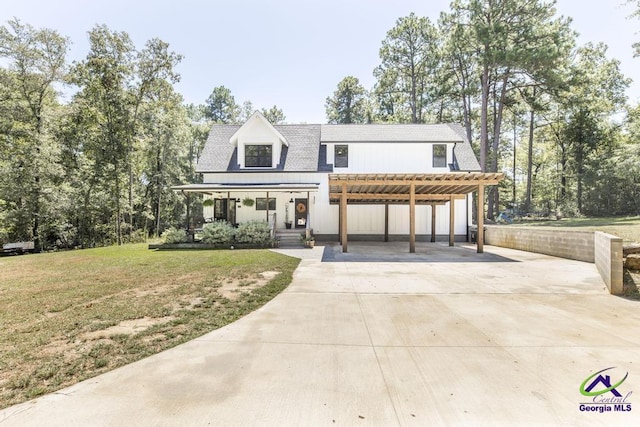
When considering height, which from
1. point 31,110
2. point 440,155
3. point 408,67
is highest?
point 408,67

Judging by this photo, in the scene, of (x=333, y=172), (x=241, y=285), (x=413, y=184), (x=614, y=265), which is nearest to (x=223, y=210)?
(x=333, y=172)

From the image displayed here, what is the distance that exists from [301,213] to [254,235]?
163 inches

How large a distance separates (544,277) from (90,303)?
10.1 metres

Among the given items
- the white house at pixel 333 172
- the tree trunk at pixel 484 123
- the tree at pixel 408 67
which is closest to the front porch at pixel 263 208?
the white house at pixel 333 172

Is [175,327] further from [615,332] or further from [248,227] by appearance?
[248,227]

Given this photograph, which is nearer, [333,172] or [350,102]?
[333,172]

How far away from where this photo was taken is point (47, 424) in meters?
2.22

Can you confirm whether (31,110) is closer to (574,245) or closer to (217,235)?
(217,235)

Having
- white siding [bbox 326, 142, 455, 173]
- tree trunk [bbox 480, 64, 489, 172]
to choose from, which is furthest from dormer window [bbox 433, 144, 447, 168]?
tree trunk [bbox 480, 64, 489, 172]

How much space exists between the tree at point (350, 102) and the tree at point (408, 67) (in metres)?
3.98

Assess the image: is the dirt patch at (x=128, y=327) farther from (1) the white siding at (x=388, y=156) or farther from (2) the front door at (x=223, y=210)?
(1) the white siding at (x=388, y=156)

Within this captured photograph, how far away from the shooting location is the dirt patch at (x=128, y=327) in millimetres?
3838

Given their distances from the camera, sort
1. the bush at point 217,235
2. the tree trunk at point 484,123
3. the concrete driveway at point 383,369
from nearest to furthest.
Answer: the concrete driveway at point 383,369 → the bush at point 217,235 → the tree trunk at point 484,123

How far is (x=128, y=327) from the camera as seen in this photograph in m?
4.12
